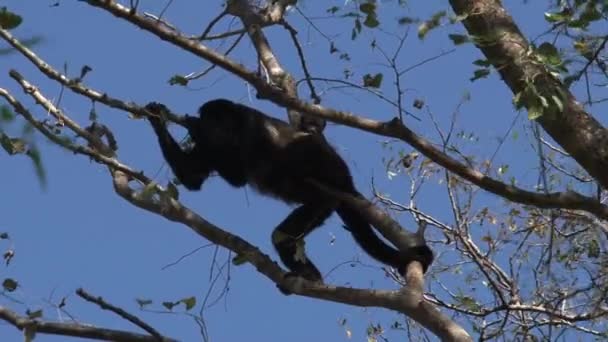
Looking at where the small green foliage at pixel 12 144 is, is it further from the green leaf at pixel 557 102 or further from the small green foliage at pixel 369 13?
the green leaf at pixel 557 102

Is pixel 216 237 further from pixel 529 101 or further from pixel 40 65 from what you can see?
pixel 529 101

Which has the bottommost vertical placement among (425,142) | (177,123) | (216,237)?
(216,237)

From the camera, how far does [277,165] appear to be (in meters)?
6.14

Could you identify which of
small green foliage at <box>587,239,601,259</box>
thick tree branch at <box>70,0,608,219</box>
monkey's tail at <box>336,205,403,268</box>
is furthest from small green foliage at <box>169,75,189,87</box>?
small green foliage at <box>587,239,601,259</box>

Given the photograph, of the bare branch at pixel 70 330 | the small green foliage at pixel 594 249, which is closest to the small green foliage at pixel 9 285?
the bare branch at pixel 70 330

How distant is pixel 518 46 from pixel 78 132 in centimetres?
198

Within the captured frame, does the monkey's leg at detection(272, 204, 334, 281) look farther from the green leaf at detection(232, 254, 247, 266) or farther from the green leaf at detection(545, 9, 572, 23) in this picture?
the green leaf at detection(545, 9, 572, 23)

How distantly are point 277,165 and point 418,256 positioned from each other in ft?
4.48

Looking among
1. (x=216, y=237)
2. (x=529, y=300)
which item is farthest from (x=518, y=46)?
(x=529, y=300)

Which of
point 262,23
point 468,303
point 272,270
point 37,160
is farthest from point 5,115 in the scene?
point 468,303

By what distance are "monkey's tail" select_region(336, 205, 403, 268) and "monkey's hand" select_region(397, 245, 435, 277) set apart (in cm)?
27

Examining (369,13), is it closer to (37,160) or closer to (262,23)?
(262,23)

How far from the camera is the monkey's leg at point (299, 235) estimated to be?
534 centimetres

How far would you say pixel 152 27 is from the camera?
411cm
